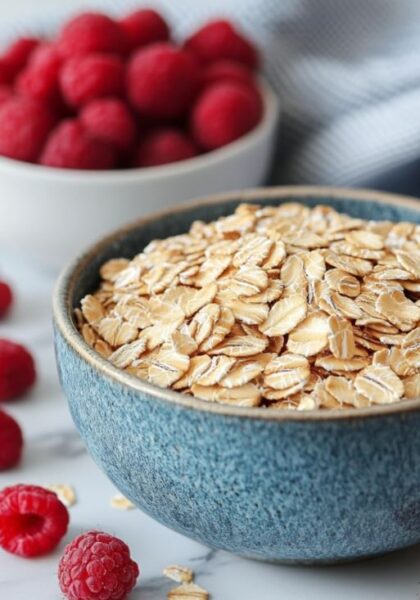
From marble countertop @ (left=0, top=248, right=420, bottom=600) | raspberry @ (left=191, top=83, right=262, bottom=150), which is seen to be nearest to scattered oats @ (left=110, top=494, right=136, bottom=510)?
marble countertop @ (left=0, top=248, right=420, bottom=600)

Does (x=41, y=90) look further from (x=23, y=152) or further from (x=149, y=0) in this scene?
(x=149, y=0)

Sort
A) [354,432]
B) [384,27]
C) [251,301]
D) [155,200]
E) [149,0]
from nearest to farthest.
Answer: [354,432] < [251,301] < [155,200] < [384,27] < [149,0]

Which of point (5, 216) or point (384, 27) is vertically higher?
point (384, 27)

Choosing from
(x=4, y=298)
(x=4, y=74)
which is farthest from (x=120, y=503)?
(x=4, y=74)

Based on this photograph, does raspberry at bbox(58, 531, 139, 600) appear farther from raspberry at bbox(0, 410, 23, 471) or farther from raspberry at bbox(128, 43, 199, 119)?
raspberry at bbox(128, 43, 199, 119)

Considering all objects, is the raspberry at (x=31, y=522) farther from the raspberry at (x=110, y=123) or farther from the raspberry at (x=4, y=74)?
the raspberry at (x=4, y=74)

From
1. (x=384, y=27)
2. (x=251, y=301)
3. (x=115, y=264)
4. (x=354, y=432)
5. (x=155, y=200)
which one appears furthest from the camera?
(x=384, y=27)

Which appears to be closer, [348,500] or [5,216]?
[348,500]

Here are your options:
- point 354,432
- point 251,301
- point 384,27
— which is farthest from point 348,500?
point 384,27
